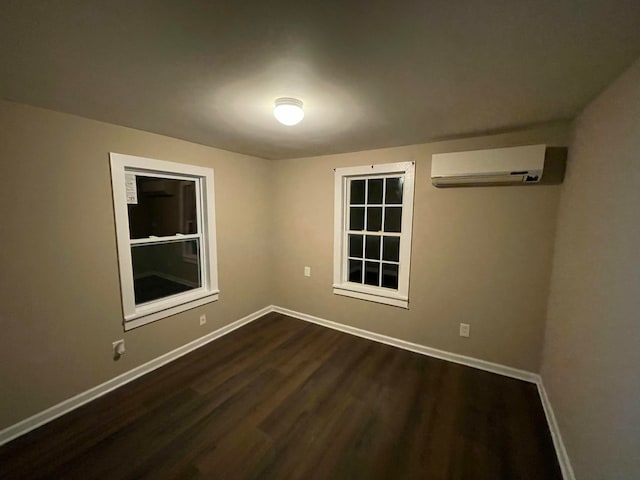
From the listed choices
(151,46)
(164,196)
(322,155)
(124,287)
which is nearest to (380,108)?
(151,46)

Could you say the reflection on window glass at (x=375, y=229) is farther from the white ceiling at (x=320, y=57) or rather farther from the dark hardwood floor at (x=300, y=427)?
the white ceiling at (x=320, y=57)

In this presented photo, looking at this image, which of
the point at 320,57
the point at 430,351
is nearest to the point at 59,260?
the point at 320,57

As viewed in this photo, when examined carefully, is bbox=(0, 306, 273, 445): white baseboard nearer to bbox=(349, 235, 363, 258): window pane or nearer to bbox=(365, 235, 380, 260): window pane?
bbox=(349, 235, 363, 258): window pane

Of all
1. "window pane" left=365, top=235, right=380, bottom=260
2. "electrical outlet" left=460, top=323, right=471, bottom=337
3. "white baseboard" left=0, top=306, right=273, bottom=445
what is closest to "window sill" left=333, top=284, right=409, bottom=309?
"window pane" left=365, top=235, right=380, bottom=260

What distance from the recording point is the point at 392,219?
3.06 m

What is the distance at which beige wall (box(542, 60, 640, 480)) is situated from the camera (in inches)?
42.1

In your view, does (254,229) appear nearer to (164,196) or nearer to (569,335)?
(164,196)

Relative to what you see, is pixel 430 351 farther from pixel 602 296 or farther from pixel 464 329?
pixel 602 296

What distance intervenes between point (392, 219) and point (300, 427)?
7.37 feet

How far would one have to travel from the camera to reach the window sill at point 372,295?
2.93 metres

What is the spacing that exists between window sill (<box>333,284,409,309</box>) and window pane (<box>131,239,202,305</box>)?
69.3 inches

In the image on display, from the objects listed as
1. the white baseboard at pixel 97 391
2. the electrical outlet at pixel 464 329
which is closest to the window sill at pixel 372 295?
the electrical outlet at pixel 464 329

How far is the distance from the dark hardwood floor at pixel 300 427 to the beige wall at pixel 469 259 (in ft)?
1.28

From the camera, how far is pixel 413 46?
110 centimetres
